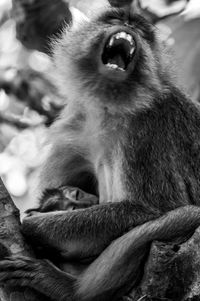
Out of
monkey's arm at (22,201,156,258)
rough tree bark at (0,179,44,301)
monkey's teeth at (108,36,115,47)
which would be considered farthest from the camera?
monkey's teeth at (108,36,115,47)

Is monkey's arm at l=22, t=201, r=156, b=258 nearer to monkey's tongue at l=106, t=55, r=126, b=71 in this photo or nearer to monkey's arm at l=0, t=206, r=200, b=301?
monkey's arm at l=0, t=206, r=200, b=301

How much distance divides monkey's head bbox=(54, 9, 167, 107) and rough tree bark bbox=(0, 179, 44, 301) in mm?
1789

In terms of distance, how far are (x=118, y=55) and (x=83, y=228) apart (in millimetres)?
1819

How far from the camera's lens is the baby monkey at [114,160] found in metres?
5.38

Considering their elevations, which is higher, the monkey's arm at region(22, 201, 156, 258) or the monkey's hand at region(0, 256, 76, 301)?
the monkey's arm at region(22, 201, 156, 258)

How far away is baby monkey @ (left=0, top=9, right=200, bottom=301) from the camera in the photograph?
5.38 meters

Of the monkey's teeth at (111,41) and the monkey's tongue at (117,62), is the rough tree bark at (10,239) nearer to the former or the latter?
the monkey's tongue at (117,62)

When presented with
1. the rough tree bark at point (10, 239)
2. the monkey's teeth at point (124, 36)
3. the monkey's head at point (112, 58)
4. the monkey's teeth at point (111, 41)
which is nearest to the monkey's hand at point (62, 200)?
the rough tree bark at point (10, 239)

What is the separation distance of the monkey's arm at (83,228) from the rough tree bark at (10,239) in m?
0.57

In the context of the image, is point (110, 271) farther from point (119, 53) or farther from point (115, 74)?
point (119, 53)

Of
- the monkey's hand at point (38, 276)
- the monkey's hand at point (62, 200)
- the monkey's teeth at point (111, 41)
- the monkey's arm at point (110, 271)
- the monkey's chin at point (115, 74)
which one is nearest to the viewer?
the monkey's hand at point (38, 276)

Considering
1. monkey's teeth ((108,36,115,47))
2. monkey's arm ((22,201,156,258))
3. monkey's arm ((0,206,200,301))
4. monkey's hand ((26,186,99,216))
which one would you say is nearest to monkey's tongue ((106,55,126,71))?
monkey's teeth ((108,36,115,47))

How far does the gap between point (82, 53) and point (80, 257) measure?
2306 mm

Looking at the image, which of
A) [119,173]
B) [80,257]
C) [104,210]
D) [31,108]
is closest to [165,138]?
[119,173]
